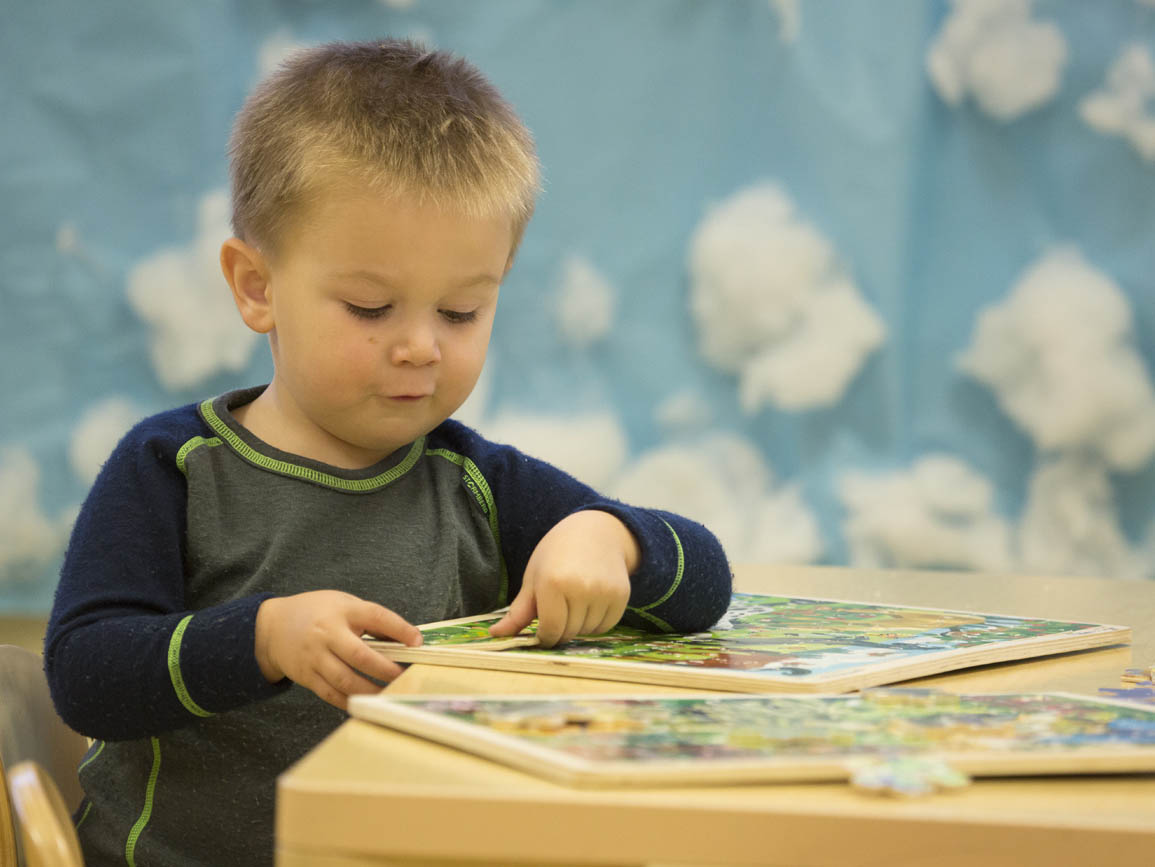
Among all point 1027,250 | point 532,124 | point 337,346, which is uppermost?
point 532,124

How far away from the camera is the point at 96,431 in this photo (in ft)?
9.89

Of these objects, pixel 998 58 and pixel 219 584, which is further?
pixel 998 58

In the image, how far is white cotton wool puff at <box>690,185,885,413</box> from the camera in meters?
2.79

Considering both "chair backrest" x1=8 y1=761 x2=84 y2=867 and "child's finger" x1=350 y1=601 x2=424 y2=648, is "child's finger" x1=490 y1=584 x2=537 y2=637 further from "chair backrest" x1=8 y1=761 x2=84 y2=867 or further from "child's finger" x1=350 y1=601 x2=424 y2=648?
"chair backrest" x1=8 y1=761 x2=84 y2=867

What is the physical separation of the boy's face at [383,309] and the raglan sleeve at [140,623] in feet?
0.42

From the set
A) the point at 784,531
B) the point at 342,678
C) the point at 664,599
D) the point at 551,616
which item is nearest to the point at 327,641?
the point at 342,678

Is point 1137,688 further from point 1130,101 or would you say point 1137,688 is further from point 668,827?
point 1130,101

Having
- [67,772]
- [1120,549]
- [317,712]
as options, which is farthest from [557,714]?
[1120,549]

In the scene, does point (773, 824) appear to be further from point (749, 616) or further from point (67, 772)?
point (67, 772)

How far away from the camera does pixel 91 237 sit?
9.93ft

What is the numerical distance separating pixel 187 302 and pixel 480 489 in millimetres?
2181

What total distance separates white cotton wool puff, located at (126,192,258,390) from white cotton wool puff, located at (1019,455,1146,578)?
1.81 meters

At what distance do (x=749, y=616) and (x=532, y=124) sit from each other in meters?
2.21

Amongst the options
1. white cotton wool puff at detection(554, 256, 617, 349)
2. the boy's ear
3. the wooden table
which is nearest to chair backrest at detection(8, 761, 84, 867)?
the wooden table
